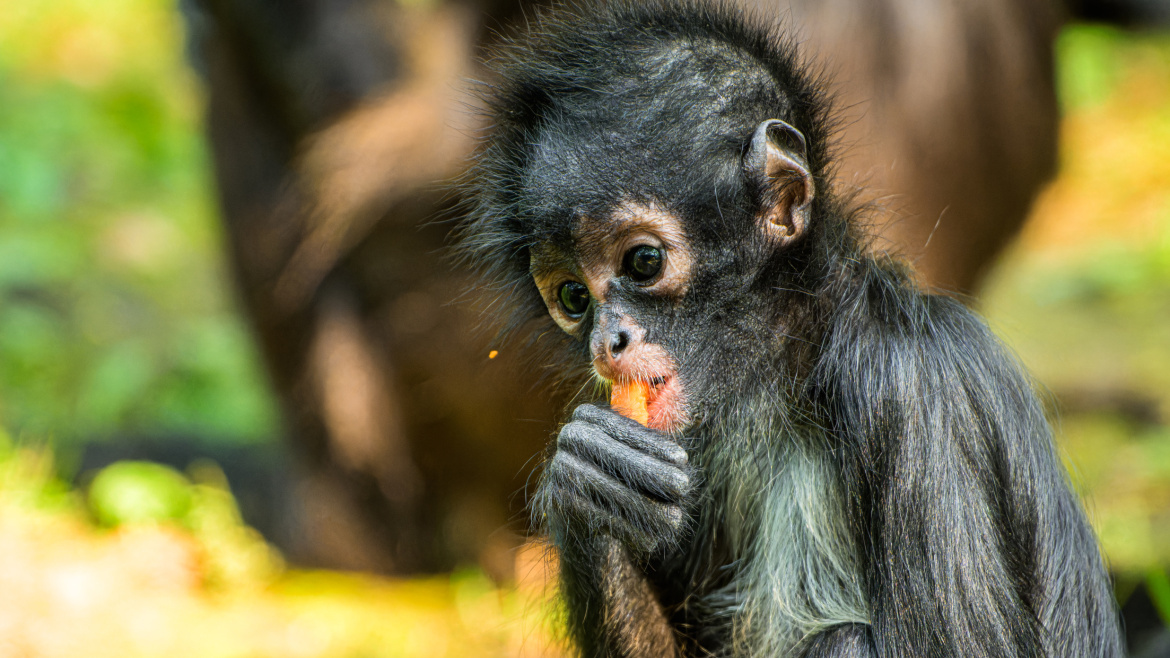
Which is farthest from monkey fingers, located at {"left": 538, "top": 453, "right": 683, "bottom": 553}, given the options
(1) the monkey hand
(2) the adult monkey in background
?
(2) the adult monkey in background

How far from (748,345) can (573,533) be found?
2.25 feet

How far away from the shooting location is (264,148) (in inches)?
191

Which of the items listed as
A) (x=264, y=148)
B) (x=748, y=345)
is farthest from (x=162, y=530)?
(x=748, y=345)

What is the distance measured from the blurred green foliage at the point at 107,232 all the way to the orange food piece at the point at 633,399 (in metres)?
6.05

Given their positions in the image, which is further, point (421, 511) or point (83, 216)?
point (83, 216)

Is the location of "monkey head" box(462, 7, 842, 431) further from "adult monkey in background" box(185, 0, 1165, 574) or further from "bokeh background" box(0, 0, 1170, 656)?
"adult monkey in background" box(185, 0, 1165, 574)

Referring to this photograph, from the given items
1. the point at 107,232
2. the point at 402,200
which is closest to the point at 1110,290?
the point at 402,200

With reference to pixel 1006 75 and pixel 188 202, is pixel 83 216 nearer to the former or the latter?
pixel 188 202

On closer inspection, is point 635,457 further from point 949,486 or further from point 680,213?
point 949,486

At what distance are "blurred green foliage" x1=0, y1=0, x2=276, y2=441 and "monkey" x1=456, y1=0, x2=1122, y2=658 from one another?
5.97m

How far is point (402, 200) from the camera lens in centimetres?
461

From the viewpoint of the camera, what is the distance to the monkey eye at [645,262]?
239 cm

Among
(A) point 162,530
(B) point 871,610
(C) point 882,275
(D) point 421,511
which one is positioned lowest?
(A) point 162,530

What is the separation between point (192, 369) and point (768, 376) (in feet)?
24.1
